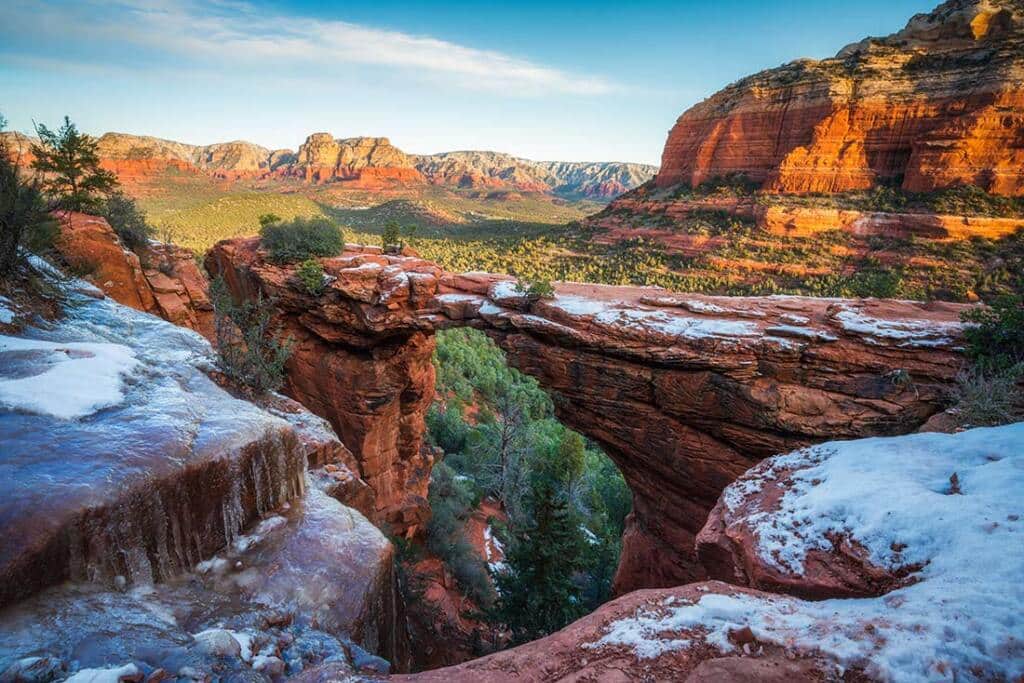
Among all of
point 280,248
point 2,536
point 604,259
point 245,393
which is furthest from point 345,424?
point 604,259

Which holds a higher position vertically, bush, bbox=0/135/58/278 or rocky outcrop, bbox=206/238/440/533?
bush, bbox=0/135/58/278

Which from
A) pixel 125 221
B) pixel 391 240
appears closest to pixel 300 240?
pixel 391 240

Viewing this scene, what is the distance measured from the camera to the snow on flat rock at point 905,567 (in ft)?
7.05

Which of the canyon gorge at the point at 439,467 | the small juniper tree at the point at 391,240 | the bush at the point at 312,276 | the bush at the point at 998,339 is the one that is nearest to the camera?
the canyon gorge at the point at 439,467

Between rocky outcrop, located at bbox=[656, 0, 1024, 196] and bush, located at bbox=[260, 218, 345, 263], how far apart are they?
32.6m

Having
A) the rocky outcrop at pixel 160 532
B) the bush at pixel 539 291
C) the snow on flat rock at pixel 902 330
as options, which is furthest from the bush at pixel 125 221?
the snow on flat rock at pixel 902 330

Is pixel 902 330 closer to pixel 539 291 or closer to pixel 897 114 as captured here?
pixel 539 291

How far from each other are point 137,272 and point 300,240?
4.00 metres

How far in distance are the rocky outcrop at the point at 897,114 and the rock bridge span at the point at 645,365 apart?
2395 cm

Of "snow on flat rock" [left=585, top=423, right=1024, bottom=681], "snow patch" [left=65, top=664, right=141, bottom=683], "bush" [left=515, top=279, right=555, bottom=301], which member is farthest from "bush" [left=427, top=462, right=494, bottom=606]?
"snow patch" [left=65, top=664, right=141, bottom=683]

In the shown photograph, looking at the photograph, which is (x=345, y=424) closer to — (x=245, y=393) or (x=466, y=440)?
(x=245, y=393)

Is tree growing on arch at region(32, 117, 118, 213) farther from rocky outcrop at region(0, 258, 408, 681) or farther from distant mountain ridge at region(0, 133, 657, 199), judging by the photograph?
Result: distant mountain ridge at region(0, 133, 657, 199)

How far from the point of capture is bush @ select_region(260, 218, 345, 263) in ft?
43.1

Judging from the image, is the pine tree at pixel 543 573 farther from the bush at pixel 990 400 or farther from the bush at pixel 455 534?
the bush at pixel 990 400
